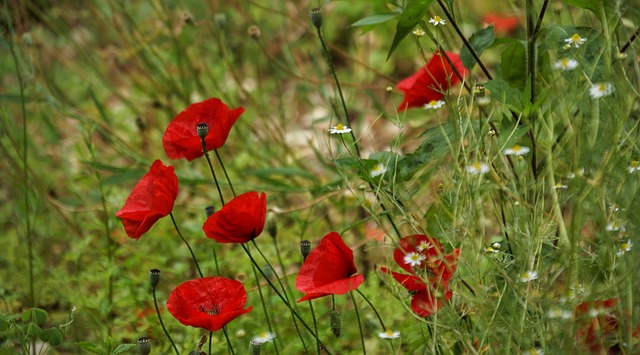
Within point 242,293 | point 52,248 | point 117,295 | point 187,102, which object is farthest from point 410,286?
point 52,248

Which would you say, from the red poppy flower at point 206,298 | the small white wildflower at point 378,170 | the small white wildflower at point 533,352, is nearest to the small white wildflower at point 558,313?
the small white wildflower at point 533,352

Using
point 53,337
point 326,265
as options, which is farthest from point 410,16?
point 53,337

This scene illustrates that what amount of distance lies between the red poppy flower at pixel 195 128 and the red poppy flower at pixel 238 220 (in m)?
0.16

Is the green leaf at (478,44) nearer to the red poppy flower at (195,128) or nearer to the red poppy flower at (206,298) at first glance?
the red poppy flower at (195,128)

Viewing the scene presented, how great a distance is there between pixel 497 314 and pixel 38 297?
3.41 feet

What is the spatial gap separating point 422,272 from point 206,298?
288 millimetres

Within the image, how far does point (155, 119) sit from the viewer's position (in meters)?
2.60

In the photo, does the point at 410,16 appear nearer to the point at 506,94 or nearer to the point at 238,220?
the point at 506,94

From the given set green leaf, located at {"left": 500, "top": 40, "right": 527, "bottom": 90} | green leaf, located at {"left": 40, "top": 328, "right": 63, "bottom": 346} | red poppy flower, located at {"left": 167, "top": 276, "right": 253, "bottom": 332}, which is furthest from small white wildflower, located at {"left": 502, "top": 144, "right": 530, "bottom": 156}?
green leaf, located at {"left": 40, "top": 328, "right": 63, "bottom": 346}

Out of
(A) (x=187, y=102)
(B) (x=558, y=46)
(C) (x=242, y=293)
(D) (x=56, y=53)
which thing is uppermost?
(D) (x=56, y=53)

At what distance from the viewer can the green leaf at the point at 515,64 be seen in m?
1.28

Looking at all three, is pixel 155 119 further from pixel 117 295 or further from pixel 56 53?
pixel 117 295

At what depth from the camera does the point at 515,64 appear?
1297 millimetres

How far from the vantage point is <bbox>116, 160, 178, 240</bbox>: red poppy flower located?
119 centimetres
